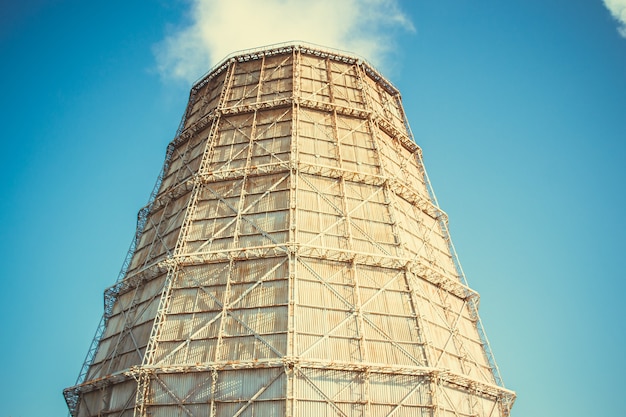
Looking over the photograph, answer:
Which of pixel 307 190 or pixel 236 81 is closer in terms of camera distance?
pixel 307 190

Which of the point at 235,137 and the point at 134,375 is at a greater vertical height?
the point at 235,137

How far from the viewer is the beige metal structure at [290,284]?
54.3 ft

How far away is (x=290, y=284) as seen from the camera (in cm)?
1803

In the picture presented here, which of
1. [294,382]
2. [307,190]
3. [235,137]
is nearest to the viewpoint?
[294,382]

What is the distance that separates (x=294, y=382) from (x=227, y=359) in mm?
2763

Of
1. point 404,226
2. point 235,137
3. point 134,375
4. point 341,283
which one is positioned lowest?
point 134,375

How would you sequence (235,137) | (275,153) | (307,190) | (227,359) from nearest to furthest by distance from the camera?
(227,359) → (307,190) → (275,153) → (235,137)

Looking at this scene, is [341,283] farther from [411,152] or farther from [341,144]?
[411,152]

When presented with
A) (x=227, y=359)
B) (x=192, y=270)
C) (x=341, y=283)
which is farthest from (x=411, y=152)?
(x=227, y=359)

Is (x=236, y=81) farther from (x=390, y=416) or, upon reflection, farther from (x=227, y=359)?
(x=390, y=416)

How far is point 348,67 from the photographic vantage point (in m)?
30.0

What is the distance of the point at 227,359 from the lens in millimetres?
16938

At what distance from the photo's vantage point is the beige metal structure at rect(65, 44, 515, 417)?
16.6 m

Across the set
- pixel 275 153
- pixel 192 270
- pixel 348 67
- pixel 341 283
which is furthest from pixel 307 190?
pixel 348 67
